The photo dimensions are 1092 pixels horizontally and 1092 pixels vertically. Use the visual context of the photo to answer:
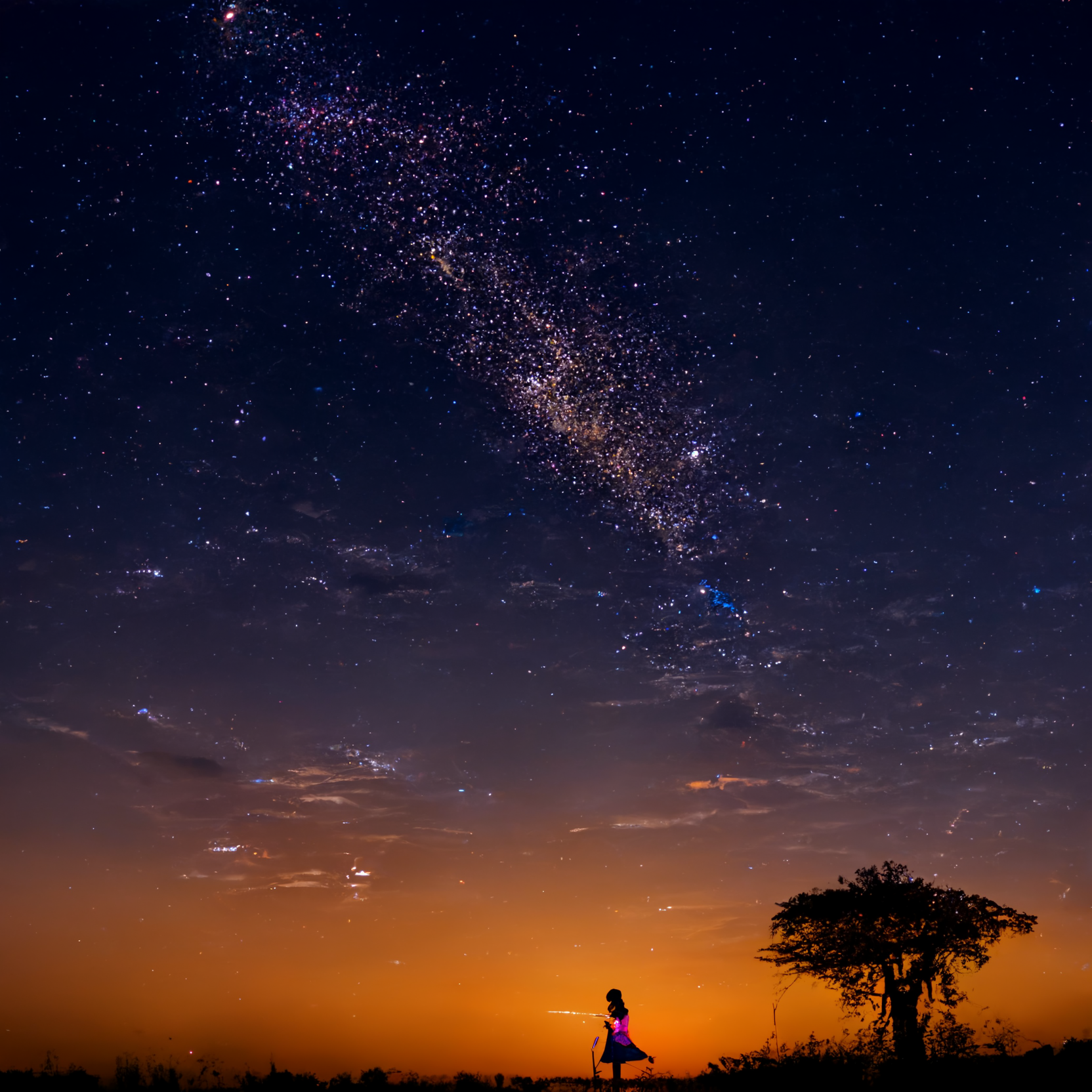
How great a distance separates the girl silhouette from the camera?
15.5m

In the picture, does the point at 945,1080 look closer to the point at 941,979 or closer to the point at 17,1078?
the point at 941,979

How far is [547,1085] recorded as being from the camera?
22781 millimetres

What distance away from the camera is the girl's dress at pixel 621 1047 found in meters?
15.5

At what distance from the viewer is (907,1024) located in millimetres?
23641

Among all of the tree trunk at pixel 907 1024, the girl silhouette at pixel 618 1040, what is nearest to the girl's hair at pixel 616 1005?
the girl silhouette at pixel 618 1040

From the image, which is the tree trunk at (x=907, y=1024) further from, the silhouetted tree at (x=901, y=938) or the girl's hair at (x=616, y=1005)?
the girl's hair at (x=616, y=1005)

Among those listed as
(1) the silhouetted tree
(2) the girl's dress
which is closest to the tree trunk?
(1) the silhouetted tree

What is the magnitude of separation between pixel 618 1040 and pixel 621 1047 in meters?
0.14

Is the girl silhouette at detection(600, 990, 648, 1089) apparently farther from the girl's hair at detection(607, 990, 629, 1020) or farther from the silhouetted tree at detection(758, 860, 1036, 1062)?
the silhouetted tree at detection(758, 860, 1036, 1062)

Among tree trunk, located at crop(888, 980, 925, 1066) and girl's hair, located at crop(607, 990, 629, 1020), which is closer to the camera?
girl's hair, located at crop(607, 990, 629, 1020)

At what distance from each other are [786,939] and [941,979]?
4.88m

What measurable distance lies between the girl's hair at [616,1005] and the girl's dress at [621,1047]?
11 cm

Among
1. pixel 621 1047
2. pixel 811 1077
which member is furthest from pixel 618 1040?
pixel 811 1077

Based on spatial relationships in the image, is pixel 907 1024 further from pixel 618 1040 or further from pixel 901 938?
pixel 618 1040
